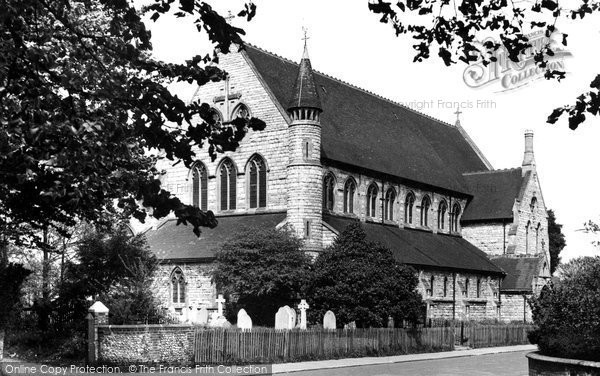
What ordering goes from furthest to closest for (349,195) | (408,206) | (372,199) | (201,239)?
(408,206) → (372,199) → (349,195) → (201,239)

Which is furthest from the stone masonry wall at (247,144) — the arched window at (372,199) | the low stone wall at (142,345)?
the low stone wall at (142,345)

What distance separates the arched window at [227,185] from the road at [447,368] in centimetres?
1670

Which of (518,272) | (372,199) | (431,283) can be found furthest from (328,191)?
(518,272)

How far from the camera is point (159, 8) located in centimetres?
719

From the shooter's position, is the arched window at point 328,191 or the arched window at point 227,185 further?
the arched window at point 227,185

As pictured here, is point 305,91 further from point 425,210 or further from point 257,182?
point 425,210

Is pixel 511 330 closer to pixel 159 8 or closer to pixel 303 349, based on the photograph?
pixel 303 349

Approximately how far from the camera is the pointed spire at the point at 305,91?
133ft

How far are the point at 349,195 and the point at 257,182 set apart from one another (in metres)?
6.00

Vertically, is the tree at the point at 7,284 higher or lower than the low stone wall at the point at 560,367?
higher

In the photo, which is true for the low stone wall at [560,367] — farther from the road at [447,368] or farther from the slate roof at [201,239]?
the slate roof at [201,239]

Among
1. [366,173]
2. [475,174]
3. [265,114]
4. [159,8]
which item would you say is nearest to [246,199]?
[265,114]

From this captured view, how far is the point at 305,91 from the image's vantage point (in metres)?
40.7

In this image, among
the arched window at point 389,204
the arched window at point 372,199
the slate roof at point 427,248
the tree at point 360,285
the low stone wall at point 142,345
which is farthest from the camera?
the arched window at point 389,204
